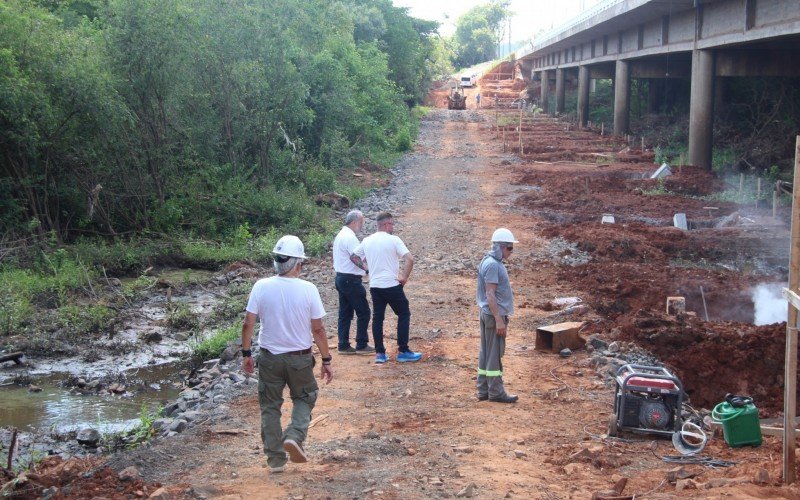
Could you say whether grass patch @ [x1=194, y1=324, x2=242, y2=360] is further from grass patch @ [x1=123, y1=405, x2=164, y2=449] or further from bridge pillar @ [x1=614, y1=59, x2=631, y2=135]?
bridge pillar @ [x1=614, y1=59, x2=631, y2=135]

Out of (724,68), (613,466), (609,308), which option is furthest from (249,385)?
(724,68)

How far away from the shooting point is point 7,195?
17719 millimetres

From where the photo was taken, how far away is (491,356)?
8.77 m

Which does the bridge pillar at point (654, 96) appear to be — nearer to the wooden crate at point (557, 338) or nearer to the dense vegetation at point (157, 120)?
the dense vegetation at point (157, 120)

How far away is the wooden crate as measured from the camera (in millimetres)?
10867

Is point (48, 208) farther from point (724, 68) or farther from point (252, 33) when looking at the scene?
point (724, 68)

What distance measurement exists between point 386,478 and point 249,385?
3.55 m

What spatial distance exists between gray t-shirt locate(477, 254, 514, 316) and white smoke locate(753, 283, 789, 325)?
6727 millimetres

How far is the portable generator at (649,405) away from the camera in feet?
25.3

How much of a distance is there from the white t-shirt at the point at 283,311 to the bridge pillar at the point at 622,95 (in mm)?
36586

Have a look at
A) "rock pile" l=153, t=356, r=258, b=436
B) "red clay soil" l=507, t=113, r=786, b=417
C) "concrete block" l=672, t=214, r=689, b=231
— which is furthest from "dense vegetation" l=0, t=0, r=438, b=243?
"concrete block" l=672, t=214, r=689, b=231

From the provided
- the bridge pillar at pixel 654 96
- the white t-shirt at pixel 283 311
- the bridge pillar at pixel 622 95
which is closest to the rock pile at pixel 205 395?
the white t-shirt at pixel 283 311

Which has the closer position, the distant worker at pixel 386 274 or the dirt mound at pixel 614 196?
the distant worker at pixel 386 274

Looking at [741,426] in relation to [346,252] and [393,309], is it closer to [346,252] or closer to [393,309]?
[393,309]
